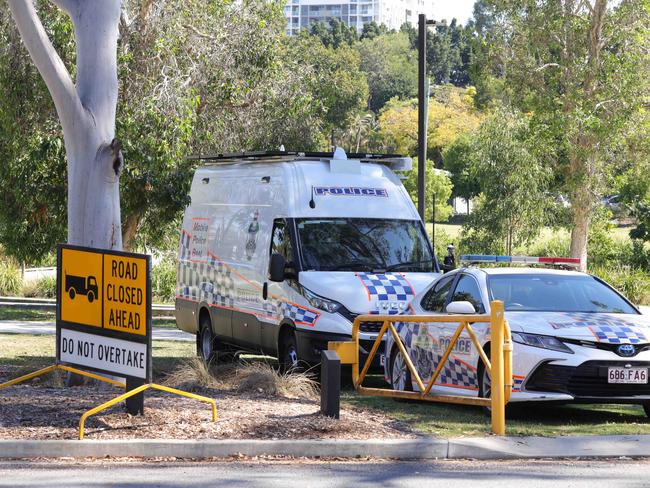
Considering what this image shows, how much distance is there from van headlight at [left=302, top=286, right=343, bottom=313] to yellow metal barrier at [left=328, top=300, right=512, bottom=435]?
2.58 ft

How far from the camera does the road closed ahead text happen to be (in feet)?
30.8

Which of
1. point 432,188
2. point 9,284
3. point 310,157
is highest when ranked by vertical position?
point 432,188

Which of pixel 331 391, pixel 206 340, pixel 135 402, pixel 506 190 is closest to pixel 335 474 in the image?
pixel 331 391

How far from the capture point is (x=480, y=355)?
34.2 feet

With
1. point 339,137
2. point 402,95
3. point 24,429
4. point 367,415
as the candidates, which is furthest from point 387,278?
point 402,95

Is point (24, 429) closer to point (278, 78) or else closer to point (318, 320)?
point (318, 320)

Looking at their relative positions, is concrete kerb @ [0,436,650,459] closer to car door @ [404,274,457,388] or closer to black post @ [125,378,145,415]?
black post @ [125,378,145,415]

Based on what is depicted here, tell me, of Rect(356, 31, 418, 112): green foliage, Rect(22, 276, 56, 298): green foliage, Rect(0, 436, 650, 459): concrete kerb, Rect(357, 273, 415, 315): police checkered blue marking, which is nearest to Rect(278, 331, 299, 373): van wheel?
Rect(357, 273, 415, 315): police checkered blue marking

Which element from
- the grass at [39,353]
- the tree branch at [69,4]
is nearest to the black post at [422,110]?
the grass at [39,353]

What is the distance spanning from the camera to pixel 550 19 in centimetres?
2900

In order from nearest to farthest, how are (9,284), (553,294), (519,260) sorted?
(553,294) < (519,260) < (9,284)

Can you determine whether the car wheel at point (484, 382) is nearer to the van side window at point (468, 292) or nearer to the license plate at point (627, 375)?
the van side window at point (468, 292)

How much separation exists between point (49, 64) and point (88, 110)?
1.99ft

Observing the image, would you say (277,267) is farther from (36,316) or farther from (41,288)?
(41,288)
